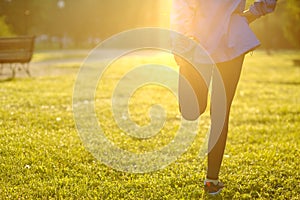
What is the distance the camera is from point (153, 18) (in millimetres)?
53344

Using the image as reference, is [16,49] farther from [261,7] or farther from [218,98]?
[261,7]

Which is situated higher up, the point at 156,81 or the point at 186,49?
the point at 186,49

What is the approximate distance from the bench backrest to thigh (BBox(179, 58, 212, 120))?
32.8ft

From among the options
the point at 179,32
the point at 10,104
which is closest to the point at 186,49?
the point at 179,32

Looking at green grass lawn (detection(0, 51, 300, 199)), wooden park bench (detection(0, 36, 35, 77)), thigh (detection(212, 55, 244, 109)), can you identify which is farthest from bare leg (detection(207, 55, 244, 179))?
wooden park bench (detection(0, 36, 35, 77))

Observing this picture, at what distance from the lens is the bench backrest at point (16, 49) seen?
1262cm

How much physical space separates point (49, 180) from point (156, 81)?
10.5 meters

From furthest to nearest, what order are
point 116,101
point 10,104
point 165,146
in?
1. point 116,101
2. point 10,104
3. point 165,146

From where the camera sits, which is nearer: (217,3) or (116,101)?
(217,3)

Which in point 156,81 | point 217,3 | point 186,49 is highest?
point 217,3

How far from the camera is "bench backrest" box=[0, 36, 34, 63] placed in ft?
41.4

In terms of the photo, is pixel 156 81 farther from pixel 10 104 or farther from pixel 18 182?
pixel 18 182

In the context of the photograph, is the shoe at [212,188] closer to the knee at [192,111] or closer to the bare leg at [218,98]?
the bare leg at [218,98]

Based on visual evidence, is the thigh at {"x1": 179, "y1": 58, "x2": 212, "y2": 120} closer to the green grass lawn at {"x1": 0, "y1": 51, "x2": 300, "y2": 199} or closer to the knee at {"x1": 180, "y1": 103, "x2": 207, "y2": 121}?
the knee at {"x1": 180, "y1": 103, "x2": 207, "y2": 121}
